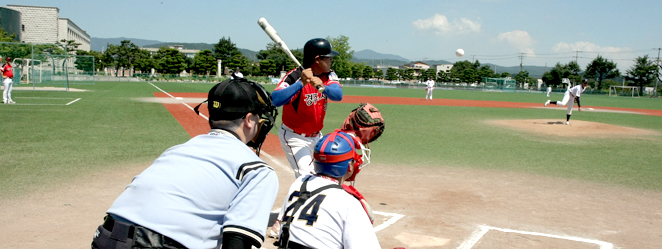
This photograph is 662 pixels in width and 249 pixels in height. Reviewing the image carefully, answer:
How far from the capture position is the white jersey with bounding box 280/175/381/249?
2.53 metres

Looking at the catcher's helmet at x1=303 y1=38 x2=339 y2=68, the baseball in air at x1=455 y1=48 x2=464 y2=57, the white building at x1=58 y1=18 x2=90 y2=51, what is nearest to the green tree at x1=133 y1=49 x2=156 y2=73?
the white building at x1=58 y1=18 x2=90 y2=51

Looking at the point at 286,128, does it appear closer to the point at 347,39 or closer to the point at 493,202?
the point at 493,202

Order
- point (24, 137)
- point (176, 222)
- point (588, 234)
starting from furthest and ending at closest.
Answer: point (24, 137) → point (588, 234) → point (176, 222)

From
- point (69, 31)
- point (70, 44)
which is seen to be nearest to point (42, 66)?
point (70, 44)

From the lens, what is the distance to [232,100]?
82.6 inches

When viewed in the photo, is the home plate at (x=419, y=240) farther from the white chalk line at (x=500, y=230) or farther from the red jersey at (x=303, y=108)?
the red jersey at (x=303, y=108)

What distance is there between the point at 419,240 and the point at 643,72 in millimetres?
101888

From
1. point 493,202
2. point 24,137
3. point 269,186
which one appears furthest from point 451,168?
point 24,137

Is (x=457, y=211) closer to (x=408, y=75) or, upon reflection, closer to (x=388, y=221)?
(x=388, y=221)

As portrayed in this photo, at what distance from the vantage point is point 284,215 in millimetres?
2752

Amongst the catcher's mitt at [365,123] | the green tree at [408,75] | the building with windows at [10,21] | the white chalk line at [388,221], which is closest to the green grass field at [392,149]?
the white chalk line at [388,221]

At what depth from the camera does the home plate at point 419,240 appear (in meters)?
4.98

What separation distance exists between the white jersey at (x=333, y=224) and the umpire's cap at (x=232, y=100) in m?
0.73

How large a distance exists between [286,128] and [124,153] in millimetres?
6485
